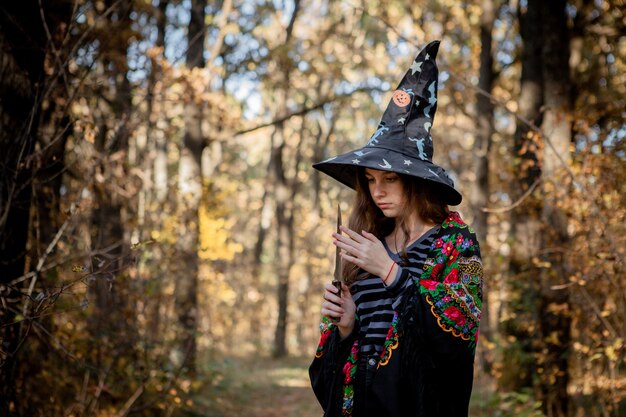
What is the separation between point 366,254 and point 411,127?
687 millimetres

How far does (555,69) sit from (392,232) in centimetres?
475

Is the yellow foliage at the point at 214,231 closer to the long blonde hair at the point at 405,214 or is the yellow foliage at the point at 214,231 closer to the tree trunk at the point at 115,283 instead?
the tree trunk at the point at 115,283

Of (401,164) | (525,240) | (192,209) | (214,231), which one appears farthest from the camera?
(214,231)

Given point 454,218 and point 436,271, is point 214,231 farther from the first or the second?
point 436,271

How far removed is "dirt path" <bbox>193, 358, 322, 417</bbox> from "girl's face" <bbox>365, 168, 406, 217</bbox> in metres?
5.82

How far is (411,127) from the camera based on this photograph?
9.17 feet

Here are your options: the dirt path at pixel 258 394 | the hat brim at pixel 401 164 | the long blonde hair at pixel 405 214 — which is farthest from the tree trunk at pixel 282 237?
the hat brim at pixel 401 164

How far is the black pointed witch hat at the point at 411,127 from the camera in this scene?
270 centimetres

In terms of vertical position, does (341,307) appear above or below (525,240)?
below

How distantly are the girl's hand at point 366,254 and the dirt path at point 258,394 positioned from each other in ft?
19.6

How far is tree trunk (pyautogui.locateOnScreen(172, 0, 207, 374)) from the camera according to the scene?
892 centimetres

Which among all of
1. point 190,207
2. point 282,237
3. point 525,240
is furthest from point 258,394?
point 282,237

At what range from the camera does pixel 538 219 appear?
7250 mm

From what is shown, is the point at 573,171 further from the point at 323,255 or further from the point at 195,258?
the point at 323,255
